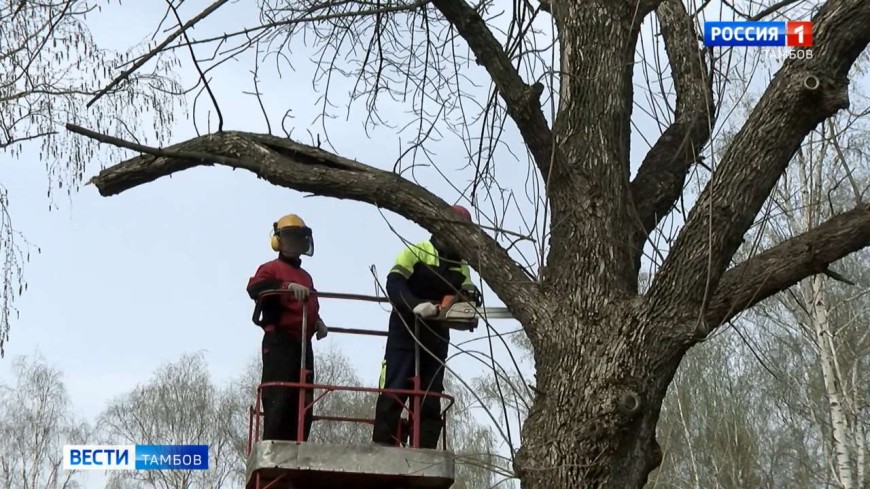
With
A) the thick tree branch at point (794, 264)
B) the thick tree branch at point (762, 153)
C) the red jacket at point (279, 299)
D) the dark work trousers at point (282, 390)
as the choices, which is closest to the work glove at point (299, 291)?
the red jacket at point (279, 299)

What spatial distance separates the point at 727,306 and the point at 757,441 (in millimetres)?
24955

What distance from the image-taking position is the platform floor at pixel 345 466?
6.52 metres

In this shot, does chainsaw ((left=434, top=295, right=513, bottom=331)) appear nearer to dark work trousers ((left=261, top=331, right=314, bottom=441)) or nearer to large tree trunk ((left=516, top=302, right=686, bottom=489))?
dark work trousers ((left=261, top=331, right=314, bottom=441))

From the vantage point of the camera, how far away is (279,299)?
722cm

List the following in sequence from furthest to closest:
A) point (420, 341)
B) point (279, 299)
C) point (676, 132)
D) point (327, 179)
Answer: point (279, 299)
point (420, 341)
point (676, 132)
point (327, 179)

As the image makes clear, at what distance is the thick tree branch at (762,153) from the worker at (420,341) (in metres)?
2.34

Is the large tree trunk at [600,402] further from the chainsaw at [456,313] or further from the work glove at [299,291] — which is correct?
the work glove at [299,291]

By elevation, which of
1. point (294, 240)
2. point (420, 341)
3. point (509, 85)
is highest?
point (294, 240)

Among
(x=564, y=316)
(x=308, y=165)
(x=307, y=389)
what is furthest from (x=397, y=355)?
(x=564, y=316)

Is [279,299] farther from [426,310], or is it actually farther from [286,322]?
[426,310]

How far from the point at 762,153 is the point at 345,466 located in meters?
3.03

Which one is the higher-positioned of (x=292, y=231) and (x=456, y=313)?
(x=292, y=231)

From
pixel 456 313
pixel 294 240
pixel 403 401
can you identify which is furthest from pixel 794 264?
pixel 294 240

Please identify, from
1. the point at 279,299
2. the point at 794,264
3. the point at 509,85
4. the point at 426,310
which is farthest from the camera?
the point at 279,299
